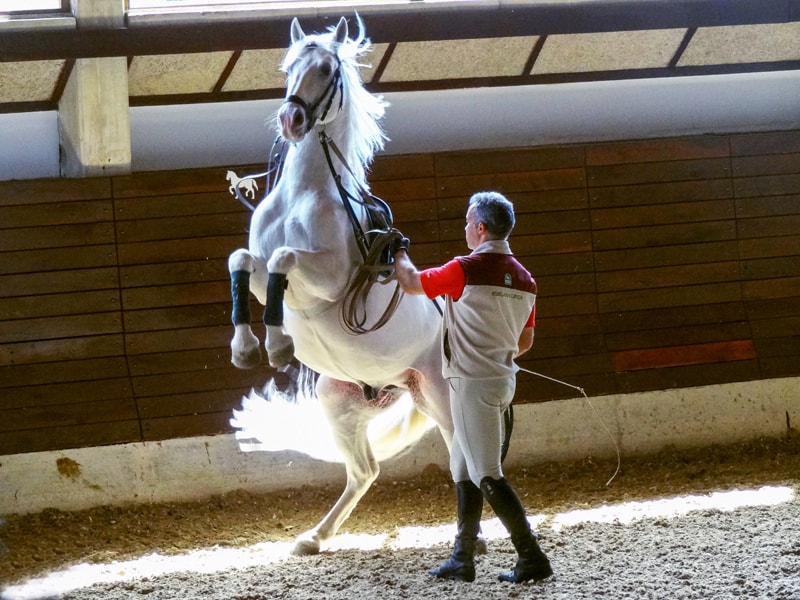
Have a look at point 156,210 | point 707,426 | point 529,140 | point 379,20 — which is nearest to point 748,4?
point 529,140

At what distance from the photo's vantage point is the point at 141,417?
627cm

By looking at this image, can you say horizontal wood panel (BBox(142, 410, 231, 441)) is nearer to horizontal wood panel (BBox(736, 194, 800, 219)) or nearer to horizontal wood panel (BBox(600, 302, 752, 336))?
horizontal wood panel (BBox(600, 302, 752, 336))

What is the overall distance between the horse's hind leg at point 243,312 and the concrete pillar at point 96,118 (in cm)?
270

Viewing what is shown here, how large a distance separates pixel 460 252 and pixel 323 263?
2862 millimetres

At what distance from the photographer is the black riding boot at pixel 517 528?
380cm

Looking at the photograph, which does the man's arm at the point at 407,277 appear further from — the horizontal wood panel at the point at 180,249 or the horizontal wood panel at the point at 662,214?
the horizontal wood panel at the point at 662,214

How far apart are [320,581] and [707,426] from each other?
3.76 metres

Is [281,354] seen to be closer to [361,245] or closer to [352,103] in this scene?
[361,245]

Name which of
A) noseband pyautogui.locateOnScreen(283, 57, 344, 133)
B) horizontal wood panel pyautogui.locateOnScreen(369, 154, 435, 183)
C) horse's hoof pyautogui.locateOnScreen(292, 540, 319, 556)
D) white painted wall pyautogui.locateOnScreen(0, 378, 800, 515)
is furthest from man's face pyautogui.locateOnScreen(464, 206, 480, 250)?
horizontal wood panel pyautogui.locateOnScreen(369, 154, 435, 183)

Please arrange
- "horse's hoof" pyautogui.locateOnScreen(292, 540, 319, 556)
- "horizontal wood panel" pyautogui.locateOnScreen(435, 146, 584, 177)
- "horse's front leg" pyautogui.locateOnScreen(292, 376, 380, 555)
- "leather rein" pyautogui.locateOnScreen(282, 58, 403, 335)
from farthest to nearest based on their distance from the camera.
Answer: "horizontal wood panel" pyautogui.locateOnScreen(435, 146, 584, 177) → "horse's hoof" pyautogui.locateOnScreen(292, 540, 319, 556) → "horse's front leg" pyautogui.locateOnScreen(292, 376, 380, 555) → "leather rein" pyautogui.locateOnScreen(282, 58, 403, 335)

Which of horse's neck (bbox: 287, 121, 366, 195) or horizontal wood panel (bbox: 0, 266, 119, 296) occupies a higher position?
horse's neck (bbox: 287, 121, 366, 195)

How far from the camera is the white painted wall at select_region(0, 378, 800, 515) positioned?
615cm

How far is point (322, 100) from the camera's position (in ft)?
12.6

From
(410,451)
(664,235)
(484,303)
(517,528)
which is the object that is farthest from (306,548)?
(664,235)
